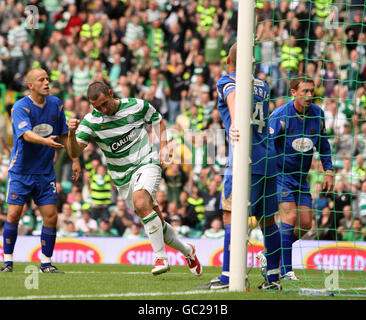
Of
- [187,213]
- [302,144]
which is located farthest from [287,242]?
[187,213]

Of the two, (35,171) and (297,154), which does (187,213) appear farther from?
(35,171)

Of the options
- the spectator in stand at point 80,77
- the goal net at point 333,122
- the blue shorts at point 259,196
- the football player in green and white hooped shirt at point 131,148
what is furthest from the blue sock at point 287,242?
the spectator in stand at point 80,77

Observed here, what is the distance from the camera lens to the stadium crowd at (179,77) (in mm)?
14609

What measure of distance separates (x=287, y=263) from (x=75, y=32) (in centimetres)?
1117

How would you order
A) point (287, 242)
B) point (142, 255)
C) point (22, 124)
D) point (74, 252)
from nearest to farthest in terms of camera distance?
point (22, 124) < point (287, 242) < point (142, 255) < point (74, 252)

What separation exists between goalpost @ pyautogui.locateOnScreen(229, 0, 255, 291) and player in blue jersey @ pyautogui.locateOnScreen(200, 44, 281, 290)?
123 millimetres

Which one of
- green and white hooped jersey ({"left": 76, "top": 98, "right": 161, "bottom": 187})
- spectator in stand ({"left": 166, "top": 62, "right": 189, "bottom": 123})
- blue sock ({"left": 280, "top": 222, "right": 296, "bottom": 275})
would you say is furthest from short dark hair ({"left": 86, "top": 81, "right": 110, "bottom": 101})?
spectator in stand ({"left": 166, "top": 62, "right": 189, "bottom": 123})

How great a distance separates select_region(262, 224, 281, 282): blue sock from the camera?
7.05 metres

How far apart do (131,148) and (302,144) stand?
83.1 inches

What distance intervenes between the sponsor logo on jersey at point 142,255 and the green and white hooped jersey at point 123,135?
4661 mm

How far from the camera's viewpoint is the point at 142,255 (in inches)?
524

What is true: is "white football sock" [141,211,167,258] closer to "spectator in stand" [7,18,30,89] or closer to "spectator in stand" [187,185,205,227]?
"spectator in stand" [187,185,205,227]

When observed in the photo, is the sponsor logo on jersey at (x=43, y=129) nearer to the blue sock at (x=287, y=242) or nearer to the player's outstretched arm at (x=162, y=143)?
the player's outstretched arm at (x=162, y=143)

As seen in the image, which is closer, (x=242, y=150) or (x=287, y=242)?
(x=242, y=150)
